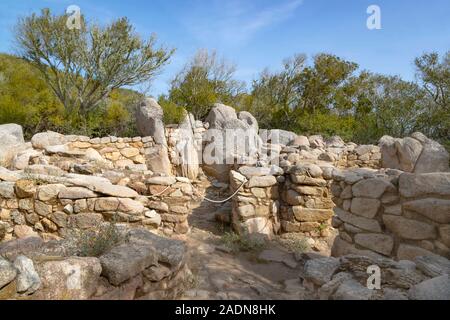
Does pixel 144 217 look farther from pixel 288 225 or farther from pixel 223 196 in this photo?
pixel 223 196

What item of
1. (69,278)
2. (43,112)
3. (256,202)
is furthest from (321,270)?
(43,112)

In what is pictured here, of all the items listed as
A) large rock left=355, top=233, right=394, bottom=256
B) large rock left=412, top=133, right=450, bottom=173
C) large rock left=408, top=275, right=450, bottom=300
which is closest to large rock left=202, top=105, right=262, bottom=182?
large rock left=412, top=133, right=450, bottom=173

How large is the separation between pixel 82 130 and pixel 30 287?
31.8ft

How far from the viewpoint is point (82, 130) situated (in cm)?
1034

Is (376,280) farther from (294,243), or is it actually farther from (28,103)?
(28,103)

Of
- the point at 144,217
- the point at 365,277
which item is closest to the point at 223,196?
the point at 144,217

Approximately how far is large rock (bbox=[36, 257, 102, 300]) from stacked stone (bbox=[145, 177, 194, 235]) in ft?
8.82

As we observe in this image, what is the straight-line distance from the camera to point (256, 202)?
5.54 metres

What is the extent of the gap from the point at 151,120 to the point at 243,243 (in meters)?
7.01

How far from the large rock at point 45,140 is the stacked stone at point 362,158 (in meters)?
9.87

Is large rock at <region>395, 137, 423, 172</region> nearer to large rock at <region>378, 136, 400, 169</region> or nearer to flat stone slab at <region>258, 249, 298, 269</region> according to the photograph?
large rock at <region>378, 136, 400, 169</region>

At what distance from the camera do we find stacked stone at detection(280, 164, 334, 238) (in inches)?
220

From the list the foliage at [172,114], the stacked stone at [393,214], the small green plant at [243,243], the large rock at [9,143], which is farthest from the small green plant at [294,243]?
the large rock at [9,143]

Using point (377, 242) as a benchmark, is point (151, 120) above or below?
above
